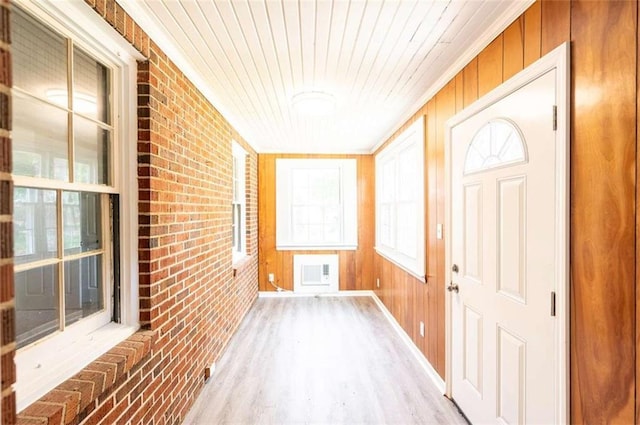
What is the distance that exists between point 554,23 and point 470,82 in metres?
0.64

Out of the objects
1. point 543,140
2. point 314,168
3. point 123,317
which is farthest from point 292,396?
point 314,168

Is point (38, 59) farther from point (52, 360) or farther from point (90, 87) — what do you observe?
point (52, 360)

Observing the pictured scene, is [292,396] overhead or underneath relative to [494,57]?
underneath

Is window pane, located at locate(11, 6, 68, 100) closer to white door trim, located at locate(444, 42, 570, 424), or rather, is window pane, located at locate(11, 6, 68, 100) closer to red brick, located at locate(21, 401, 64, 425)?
red brick, located at locate(21, 401, 64, 425)

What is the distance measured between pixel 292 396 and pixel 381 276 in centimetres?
244

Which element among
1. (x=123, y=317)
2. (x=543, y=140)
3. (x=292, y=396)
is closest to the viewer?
(x=543, y=140)

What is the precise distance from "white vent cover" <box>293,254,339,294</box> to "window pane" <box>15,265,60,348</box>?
368 centimetres

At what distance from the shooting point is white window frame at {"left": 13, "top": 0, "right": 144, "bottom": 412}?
3.39 ft

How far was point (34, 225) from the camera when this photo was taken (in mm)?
1071

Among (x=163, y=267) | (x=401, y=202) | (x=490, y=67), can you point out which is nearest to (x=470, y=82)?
(x=490, y=67)

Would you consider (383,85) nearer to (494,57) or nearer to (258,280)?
(494,57)

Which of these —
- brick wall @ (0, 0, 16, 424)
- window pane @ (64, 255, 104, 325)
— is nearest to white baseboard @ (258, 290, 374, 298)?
window pane @ (64, 255, 104, 325)

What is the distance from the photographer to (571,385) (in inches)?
45.1

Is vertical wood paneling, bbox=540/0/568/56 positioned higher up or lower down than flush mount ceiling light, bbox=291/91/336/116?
lower down
